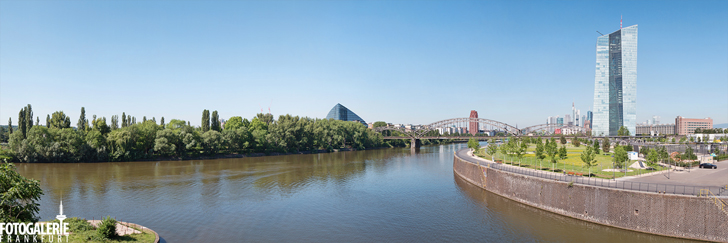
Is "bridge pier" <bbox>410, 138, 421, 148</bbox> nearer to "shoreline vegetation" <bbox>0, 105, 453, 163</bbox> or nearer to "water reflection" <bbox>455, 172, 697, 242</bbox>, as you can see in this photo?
"shoreline vegetation" <bbox>0, 105, 453, 163</bbox>

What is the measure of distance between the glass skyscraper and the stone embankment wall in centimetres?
13537

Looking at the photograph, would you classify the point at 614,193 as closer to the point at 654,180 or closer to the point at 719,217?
the point at 719,217

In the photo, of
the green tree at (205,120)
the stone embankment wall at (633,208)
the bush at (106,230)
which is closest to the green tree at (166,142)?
the green tree at (205,120)

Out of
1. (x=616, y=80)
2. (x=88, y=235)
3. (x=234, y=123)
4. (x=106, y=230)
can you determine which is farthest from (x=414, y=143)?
(x=88, y=235)

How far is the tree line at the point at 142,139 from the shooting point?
65.0 meters

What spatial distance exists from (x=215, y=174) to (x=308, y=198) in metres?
22.8

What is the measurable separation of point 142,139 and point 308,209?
55.8 m

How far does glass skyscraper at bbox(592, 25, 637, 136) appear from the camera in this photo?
5394 inches

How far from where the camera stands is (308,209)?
31.8 m

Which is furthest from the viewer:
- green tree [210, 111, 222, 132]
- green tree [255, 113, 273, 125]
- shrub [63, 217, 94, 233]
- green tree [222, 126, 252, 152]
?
green tree [255, 113, 273, 125]

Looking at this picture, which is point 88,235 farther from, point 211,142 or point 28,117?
point 28,117

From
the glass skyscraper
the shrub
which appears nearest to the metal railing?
the shrub

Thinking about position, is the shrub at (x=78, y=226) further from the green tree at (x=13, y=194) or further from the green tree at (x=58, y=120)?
the green tree at (x=58, y=120)

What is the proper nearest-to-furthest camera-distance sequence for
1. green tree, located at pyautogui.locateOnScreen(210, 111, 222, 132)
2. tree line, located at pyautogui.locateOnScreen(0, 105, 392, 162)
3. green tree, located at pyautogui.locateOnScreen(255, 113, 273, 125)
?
tree line, located at pyautogui.locateOnScreen(0, 105, 392, 162) → green tree, located at pyautogui.locateOnScreen(210, 111, 222, 132) → green tree, located at pyautogui.locateOnScreen(255, 113, 273, 125)
